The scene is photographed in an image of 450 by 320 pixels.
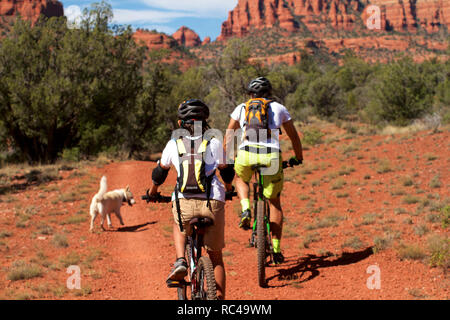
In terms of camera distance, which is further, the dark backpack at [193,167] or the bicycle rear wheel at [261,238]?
the bicycle rear wheel at [261,238]

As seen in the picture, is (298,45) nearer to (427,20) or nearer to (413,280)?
(427,20)

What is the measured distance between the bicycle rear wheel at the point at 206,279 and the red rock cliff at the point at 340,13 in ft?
527

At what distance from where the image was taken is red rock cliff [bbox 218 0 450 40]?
16250cm

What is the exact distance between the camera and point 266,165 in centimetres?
495

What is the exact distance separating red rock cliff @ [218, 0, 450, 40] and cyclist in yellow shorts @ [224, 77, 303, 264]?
15868 cm

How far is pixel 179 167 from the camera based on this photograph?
3602mm

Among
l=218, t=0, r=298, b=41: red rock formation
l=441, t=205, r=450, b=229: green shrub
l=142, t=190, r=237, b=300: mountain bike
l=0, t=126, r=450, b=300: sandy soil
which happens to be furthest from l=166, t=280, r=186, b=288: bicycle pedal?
l=218, t=0, r=298, b=41: red rock formation

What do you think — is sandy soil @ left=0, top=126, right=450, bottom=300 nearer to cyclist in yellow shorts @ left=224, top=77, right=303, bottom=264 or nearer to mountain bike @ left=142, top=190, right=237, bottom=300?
cyclist in yellow shorts @ left=224, top=77, right=303, bottom=264

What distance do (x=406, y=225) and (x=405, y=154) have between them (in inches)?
299

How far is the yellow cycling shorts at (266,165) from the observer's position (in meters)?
4.94

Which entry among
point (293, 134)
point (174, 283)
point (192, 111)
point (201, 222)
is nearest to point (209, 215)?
point (201, 222)

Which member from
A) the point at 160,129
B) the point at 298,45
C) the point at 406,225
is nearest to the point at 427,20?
the point at 298,45

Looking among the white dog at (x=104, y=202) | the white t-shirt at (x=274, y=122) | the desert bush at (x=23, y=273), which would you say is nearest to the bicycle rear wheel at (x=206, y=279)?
the white t-shirt at (x=274, y=122)

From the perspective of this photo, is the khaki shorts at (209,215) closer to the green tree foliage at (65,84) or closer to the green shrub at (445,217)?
the green shrub at (445,217)
